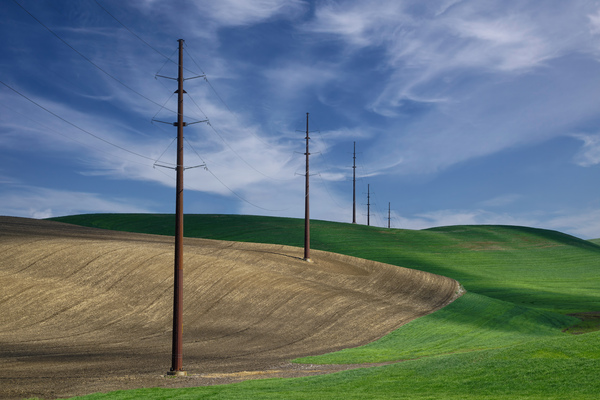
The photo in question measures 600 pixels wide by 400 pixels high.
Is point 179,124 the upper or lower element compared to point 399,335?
upper

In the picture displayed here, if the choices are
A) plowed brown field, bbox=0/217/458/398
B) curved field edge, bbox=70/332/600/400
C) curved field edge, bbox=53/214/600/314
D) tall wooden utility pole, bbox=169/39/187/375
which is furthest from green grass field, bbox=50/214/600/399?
tall wooden utility pole, bbox=169/39/187/375

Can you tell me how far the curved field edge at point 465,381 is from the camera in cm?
1402

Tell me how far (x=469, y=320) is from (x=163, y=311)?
21053 mm

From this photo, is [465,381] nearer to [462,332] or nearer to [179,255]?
[179,255]

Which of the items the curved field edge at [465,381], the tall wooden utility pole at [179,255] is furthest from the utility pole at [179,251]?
the curved field edge at [465,381]

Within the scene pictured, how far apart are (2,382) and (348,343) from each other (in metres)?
18.1

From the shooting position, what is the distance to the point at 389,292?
41.9 m

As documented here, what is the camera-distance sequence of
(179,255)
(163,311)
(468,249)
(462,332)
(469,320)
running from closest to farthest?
(179,255) → (163,311) → (462,332) → (469,320) → (468,249)

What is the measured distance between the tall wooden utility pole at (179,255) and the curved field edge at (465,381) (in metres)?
3.15

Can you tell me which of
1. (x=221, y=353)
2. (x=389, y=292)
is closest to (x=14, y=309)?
(x=221, y=353)

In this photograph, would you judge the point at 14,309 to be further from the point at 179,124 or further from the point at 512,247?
the point at 512,247

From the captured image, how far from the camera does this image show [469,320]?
117 feet

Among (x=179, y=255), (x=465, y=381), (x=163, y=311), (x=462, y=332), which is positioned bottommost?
(x=462, y=332)

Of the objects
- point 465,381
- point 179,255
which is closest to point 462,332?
point 465,381
